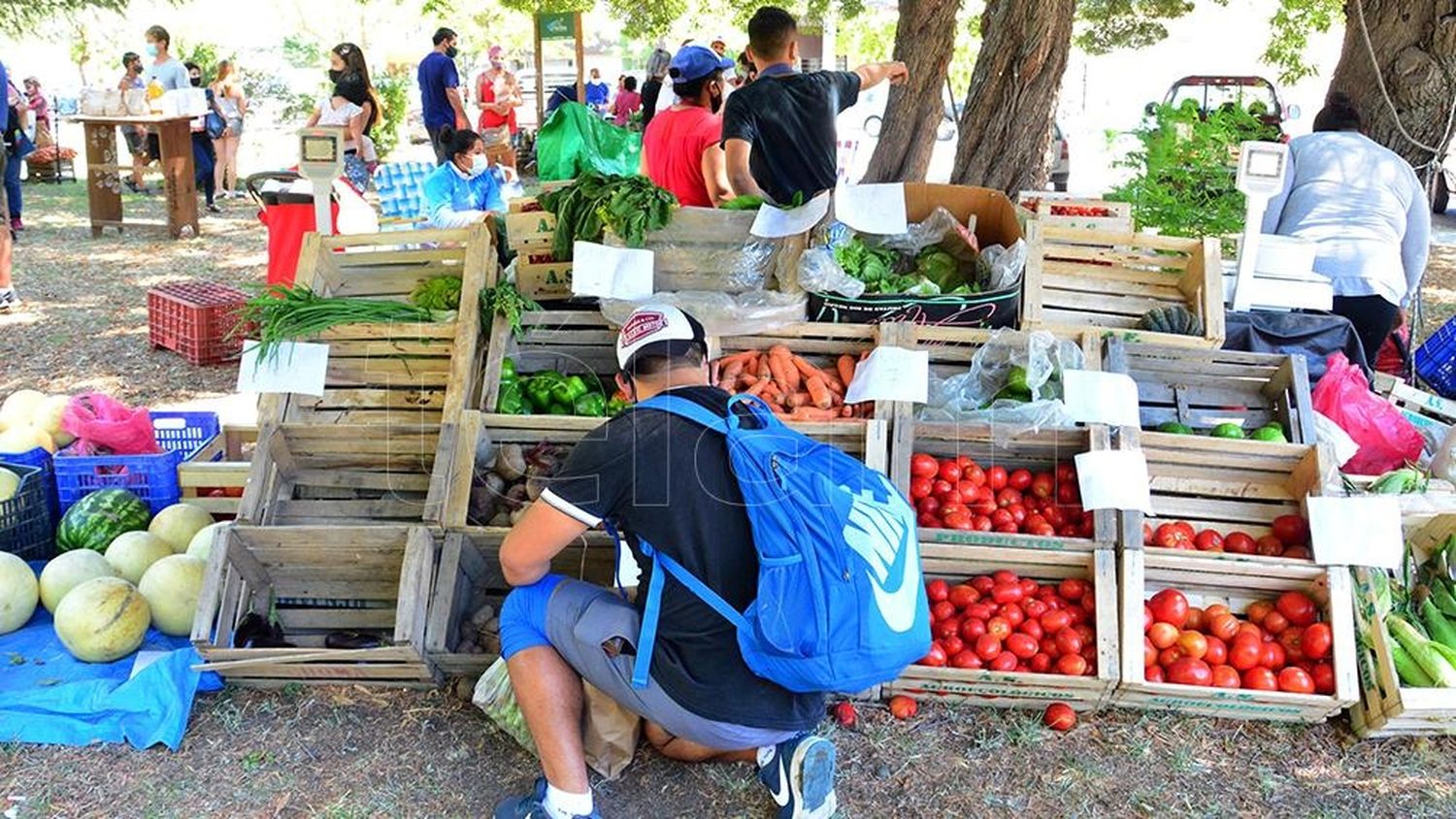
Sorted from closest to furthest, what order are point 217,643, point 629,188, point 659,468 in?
point 659,468 → point 217,643 → point 629,188

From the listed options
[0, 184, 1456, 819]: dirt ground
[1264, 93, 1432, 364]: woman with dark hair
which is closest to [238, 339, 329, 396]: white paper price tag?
[0, 184, 1456, 819]: dirt ground

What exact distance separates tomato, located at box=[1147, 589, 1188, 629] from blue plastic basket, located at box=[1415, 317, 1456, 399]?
9.64 ft

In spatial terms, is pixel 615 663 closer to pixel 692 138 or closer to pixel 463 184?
pixel 692 138

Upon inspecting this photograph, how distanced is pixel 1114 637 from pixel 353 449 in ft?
8.40

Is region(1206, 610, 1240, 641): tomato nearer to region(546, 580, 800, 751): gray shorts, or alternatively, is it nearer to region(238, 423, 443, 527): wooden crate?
region(546, 580, 800, 751): gray shorts

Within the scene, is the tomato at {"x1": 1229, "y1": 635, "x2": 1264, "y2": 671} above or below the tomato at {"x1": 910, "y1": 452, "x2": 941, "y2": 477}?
below

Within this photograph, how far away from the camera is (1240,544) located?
3.63 m

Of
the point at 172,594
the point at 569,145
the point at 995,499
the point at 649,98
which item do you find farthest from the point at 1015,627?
the point at 649,98

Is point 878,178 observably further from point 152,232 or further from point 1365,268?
point 152,232

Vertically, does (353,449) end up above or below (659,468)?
below

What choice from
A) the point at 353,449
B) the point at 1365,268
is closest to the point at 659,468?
the point at 353,449

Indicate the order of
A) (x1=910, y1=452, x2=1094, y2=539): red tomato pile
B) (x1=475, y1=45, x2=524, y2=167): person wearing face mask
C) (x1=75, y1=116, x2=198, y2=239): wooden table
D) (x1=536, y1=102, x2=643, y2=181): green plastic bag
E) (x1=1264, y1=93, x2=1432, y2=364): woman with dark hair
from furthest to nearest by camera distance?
(x1=475, y1=45, x2=524, y2=167): person wearing face mask → (x1=75, y1=116, x2=198, y2=239): wooden table → (x1=536, y1=102, x2=643, y2=181): green plastic bag → (x1=1264, y1=93, x2=1432, y2=364): woman with dark hair → (x1=910, y1=452, x2=1094, y2=539): red tomato pile

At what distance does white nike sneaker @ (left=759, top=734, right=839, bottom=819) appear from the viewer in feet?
9.16

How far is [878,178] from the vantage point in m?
8.19
